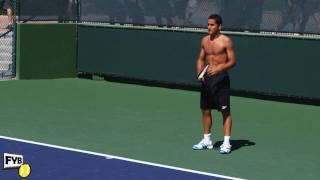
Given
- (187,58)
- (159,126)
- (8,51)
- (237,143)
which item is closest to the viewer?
(237,143)

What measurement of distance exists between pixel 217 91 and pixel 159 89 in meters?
7.48

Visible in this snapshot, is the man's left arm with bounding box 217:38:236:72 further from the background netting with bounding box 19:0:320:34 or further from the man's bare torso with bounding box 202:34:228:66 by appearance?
the background netting with bounding box 19:0:320:34

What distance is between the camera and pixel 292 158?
33.6ft

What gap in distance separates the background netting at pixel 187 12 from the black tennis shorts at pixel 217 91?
563 centimetres

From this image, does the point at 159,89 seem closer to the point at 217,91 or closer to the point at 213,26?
the point at 217,91

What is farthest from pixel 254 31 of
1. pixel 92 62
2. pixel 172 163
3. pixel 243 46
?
pixel 172 163

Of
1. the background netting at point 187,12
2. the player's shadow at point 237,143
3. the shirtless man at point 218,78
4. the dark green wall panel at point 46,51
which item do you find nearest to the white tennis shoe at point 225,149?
the shirtless man at point 218,78

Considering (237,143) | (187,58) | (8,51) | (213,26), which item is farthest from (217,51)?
(8,51)

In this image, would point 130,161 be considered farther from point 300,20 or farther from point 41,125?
point 300,20

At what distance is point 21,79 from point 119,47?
8.38 ft

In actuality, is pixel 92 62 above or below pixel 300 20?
below

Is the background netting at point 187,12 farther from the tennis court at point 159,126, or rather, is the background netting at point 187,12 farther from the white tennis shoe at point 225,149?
the white tennis shoe at point 225,149

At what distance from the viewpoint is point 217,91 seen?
1033cm

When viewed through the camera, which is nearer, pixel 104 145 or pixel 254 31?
pixel 104 145
